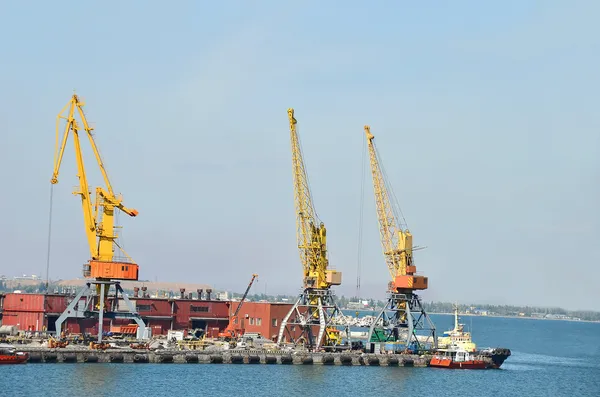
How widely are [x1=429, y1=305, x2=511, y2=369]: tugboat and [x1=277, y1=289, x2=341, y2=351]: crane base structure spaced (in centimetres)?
1236

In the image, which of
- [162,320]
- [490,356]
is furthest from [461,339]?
[162,320]

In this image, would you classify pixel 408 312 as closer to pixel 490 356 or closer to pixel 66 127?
pixel 490 356

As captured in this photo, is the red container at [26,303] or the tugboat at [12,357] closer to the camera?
the tugboat at [12,357]

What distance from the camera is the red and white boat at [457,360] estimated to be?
336ft

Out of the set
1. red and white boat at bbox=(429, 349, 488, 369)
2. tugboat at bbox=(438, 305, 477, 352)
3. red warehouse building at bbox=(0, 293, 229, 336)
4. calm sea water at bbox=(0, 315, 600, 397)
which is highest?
red warehouse building at bbox=(0, 293, 229, 336)

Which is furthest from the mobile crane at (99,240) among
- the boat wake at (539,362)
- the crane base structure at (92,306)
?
the boat wake at (539,362)

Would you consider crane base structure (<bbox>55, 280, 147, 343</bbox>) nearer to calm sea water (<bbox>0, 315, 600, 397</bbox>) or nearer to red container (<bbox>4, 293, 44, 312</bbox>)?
red container (<bbox>4, 293, 44, 312</bbox>)

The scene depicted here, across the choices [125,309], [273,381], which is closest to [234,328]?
[125,309]

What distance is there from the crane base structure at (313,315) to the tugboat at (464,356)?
12356 millimetres

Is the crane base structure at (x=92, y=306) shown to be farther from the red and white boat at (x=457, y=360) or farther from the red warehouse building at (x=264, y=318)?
the red and white boat at (x=457, y=360)

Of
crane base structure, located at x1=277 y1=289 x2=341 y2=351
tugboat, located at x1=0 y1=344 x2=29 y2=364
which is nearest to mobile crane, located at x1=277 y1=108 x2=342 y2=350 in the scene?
crane base structure, located at x1=277 y1=289 x2=341 y2=351

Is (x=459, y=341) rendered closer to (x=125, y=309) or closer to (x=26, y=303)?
(x=125, y=309)

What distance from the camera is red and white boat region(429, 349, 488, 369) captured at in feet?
336

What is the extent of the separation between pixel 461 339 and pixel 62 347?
44.0m
